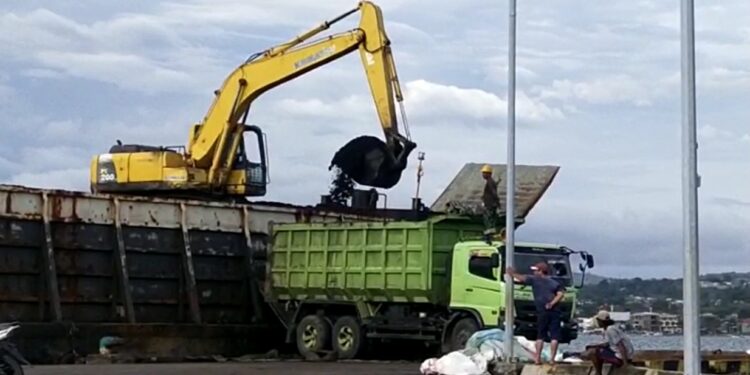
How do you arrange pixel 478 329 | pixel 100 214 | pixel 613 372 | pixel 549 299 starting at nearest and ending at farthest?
1. pixel 613 372
2. pixel 549 299
3. pixel 478 329
4. pixel 100 214

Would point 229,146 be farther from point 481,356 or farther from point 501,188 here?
point 481,356

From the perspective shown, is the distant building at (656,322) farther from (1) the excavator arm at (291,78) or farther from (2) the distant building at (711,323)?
(1) the excavator arm at (291,78)

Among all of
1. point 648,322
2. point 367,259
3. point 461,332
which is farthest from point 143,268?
point 648,322

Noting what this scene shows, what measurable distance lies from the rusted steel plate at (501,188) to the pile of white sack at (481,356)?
6.12 m

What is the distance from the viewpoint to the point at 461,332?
27578mm

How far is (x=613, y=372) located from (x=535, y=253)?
771cm

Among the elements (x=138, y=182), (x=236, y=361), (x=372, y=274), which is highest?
(x=138, y=182)

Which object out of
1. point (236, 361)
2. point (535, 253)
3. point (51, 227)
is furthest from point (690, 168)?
point (51, 227)

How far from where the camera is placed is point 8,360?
18281mm

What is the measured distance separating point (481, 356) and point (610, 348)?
3.48 m

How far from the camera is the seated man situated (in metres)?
19.9

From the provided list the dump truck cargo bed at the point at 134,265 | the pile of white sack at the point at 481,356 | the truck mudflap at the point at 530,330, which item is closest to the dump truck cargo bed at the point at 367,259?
the dump truck cargo bed at the point at 134,265

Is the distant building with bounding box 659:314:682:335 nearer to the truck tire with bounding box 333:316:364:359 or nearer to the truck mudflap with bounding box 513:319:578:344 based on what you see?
the truck mudflap with bounding box 513:319:578:344

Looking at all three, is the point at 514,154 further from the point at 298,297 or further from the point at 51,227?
the point at 51,227
